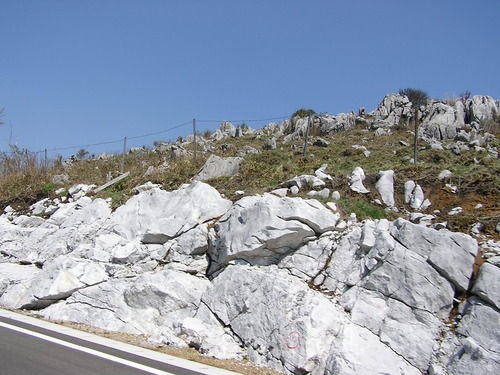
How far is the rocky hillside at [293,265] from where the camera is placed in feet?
24.7

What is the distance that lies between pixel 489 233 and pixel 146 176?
1251 centimetres

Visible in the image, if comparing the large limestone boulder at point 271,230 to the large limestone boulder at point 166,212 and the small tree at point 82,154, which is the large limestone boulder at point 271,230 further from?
the small tree at point 82,154

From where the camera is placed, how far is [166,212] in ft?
40.5

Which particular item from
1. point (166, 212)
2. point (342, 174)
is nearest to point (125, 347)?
point (166, 212)

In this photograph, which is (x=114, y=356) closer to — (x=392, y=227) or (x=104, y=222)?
(x=392, y=227)

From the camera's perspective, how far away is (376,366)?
23.4ft

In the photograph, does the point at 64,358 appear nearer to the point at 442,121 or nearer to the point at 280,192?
the point at 280,192

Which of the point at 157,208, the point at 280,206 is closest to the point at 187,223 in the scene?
the point at 157,208

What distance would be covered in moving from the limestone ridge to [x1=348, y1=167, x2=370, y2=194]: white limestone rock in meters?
1.84

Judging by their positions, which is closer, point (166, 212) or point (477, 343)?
point (477, 343)

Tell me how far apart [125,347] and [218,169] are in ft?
29.5

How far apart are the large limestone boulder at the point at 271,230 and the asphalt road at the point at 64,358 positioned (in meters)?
3.88

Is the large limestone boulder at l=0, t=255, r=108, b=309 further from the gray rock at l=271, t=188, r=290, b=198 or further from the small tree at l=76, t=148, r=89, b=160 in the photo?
the small tree at l=76, t=148, r=89, b=160

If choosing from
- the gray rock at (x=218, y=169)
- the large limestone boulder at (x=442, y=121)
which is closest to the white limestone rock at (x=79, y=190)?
the gray rock at (x=218, y=169)
